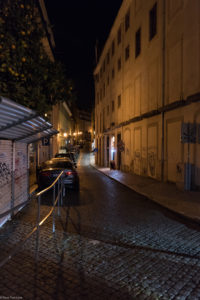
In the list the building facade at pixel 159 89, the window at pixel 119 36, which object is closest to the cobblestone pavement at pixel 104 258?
the building facade at pixel 159 89

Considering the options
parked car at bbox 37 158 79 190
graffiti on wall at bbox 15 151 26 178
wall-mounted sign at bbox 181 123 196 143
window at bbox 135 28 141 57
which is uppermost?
window at bbox 135 28 141 57

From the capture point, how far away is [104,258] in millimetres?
4449

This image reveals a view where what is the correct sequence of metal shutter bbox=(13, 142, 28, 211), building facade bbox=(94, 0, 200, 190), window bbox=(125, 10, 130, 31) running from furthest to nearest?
window bbox=(125, 10, 130, 31) → building facade bbox=(94, 0, 200, 190) → metal shutter bbox=(13, 142, 28, 211)

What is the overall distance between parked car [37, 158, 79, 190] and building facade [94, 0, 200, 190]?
210 inches

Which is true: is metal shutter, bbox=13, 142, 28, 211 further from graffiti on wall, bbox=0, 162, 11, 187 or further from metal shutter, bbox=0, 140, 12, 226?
graffiti on wall, bbox=0, 162, 11, 187

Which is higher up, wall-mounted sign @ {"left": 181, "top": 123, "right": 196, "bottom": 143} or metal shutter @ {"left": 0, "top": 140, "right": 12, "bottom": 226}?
wall-mounted sign @ {"left": 181, "top": 123, "right": 196, "bottom": 143}

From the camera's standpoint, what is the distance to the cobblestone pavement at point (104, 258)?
3.44 metres

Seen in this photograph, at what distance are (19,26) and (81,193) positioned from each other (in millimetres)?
7513

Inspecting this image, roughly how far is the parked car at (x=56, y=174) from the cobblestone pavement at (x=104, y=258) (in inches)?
130

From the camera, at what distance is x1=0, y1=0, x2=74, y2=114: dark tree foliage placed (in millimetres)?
6113

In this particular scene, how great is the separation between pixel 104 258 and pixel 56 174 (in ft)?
22.3

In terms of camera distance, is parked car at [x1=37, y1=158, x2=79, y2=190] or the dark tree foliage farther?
parked car at [x1=37, y1=158, x2=79, y2=190]

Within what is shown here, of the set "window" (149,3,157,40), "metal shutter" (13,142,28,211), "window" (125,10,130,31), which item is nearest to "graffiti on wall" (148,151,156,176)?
"window" (149,3,157,40)

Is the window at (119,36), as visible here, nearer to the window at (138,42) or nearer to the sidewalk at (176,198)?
the window at (138,42)
